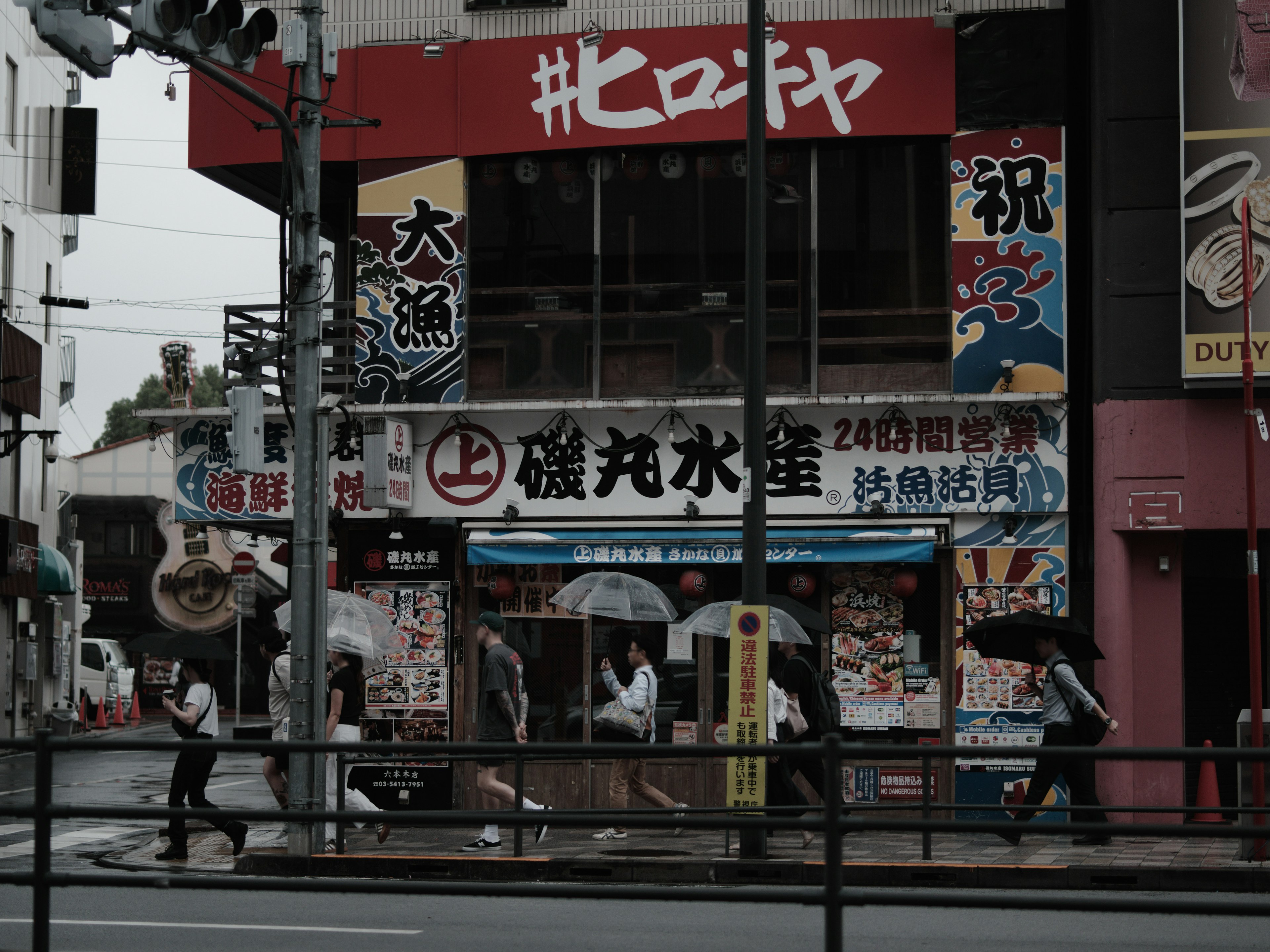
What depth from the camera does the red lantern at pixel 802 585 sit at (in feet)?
53.0

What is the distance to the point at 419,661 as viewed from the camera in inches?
656

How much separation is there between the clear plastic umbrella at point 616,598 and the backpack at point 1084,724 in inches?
149

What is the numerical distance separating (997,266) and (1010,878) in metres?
6.76

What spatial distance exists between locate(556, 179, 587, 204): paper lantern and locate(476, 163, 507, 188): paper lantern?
26.7 inches

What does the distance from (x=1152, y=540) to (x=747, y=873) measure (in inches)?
236

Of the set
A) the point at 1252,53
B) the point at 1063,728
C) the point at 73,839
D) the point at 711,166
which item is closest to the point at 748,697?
the point at 1063,728

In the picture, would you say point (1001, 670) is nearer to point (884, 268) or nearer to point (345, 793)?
point (884, 268)

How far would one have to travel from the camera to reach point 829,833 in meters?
6.31

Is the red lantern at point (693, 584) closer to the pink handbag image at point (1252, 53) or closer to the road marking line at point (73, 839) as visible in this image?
the road marking line at point (73, 839)

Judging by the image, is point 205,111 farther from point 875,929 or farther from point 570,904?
point 875,929

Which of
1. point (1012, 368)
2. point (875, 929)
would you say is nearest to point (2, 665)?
point (1012, 368)

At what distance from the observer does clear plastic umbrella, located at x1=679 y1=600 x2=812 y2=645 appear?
44.8 feet

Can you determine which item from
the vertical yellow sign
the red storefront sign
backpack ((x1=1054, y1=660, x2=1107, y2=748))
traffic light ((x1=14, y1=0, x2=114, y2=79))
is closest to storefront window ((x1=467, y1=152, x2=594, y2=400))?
the red storefront sign

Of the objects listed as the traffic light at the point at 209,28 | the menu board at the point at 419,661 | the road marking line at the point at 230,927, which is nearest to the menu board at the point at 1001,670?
the menu board at the point at 419,661
